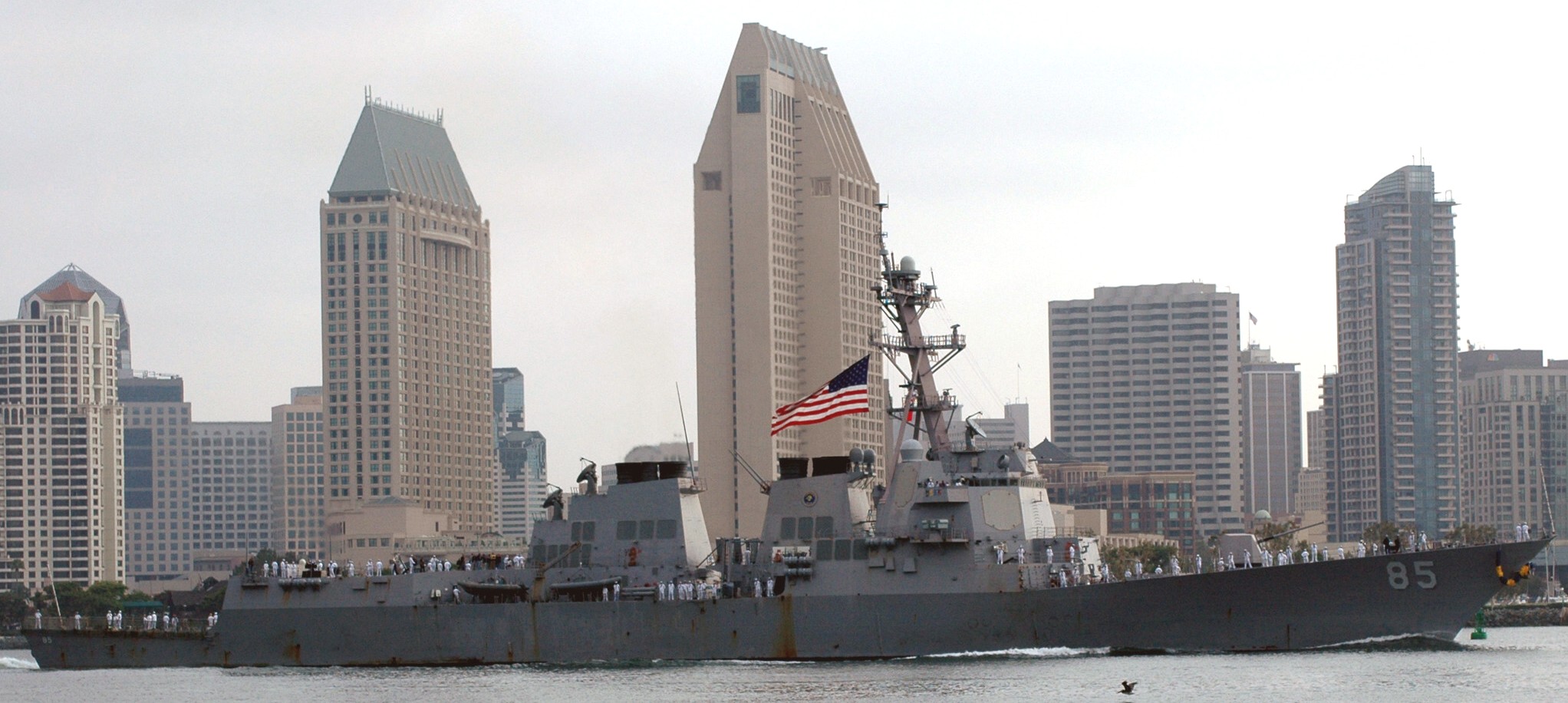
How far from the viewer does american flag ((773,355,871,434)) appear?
48750 millimetres

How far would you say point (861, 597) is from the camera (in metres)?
46.8

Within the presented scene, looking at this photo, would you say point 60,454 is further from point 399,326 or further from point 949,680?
point 949,680

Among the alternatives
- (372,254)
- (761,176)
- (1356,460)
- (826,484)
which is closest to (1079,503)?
(1356,460)

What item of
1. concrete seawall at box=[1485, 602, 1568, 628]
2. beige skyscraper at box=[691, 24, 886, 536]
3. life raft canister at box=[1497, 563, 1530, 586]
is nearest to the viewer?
life raft canister at box=[1497, 563, 1530, 586]

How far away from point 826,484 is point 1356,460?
131 m

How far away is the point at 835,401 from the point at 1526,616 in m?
55.9

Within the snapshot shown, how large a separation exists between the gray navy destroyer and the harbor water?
24.3 inches

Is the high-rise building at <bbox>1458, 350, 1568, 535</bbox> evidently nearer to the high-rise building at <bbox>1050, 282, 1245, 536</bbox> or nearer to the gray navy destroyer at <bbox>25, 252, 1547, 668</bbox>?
the high-rise building at <bbox>1050, 282, 1245, 536</bbox>

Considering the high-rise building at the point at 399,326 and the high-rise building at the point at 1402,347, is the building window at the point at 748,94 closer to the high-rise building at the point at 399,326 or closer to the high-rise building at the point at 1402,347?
the high-rise building at the point at 399,326

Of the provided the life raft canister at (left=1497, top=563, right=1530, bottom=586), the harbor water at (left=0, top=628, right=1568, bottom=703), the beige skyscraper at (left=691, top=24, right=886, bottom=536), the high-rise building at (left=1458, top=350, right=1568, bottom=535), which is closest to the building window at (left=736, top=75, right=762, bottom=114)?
the beige skyscraper at (left=691, top=24, right=886, bottom=536)

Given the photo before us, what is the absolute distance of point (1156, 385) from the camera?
185 m

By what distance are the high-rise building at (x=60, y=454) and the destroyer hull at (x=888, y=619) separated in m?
98.1

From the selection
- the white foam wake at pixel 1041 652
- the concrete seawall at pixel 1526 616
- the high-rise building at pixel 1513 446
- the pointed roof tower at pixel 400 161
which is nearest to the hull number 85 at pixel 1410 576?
the white foam wake at pixel 1041 652

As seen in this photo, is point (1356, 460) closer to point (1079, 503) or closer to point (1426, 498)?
point (1426, 498)
